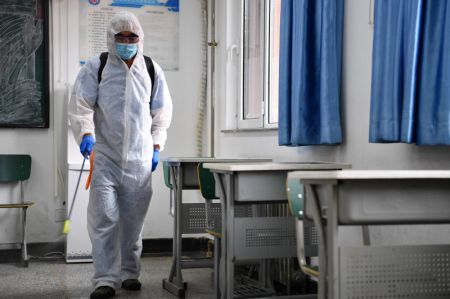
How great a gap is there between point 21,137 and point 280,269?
95.6 inches

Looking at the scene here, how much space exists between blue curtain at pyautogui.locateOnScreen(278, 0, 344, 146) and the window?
0.65m

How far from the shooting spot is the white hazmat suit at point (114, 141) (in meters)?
3.62

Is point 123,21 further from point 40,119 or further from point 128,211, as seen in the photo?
point 40,119

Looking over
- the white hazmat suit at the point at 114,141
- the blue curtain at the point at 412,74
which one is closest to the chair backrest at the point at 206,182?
the white hazmat suit at the point at 114,141

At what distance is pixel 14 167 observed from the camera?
491 centimetres

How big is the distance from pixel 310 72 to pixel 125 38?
3.58ft

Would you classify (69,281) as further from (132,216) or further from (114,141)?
(114,141)

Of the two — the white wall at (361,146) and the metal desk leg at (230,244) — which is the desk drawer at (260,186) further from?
the white wall at (361,146)

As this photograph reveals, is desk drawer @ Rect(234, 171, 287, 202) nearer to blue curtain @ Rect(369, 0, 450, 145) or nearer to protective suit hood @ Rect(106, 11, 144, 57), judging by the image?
blue curtain @ Rect(369, 0, 450, 145)

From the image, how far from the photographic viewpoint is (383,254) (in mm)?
2102

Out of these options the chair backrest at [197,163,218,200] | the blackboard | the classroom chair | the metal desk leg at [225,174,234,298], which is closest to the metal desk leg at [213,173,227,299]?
the metal desk leg at [225,174,234,298]

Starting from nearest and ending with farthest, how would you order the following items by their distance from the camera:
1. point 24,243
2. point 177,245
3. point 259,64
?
point 177,245, point 259,64, point 24,243

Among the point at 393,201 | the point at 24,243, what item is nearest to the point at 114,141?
the point at 24,243

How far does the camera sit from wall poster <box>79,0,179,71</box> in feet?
16.8
